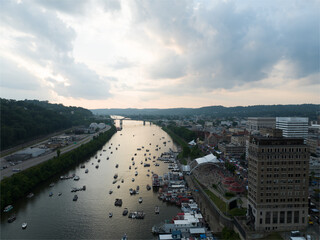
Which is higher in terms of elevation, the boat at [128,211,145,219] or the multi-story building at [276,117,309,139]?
the multi-story building at [276,117,309,139]

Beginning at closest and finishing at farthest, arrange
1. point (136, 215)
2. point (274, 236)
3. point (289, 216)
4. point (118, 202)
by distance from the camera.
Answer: point (274, 236), point (289, 216), point (136, 215), point (118, 202)

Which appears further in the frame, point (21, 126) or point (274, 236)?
point (21, 126)

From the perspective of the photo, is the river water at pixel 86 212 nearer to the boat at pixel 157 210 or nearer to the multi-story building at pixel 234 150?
the boat at pixel 157 210

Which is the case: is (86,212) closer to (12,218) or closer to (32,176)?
(12,218)

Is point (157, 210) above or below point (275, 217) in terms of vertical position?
below

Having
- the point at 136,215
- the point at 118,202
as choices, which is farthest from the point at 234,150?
the point at 136,215

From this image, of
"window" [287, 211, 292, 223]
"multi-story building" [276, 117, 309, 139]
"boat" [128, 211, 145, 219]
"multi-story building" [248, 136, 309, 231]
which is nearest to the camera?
"multi-story building" [248, 136, 309, 231]

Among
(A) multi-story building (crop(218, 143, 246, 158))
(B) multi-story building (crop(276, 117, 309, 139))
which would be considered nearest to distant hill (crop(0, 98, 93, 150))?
(A) multi-story building (crop(218, 143, 246, 158))

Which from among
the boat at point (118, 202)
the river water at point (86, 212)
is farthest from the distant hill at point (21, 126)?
the boat at point (118, 202)

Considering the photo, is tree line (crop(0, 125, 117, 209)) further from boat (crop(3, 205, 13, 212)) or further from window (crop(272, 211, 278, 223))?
window (crop(272, 211, 278, 223))
